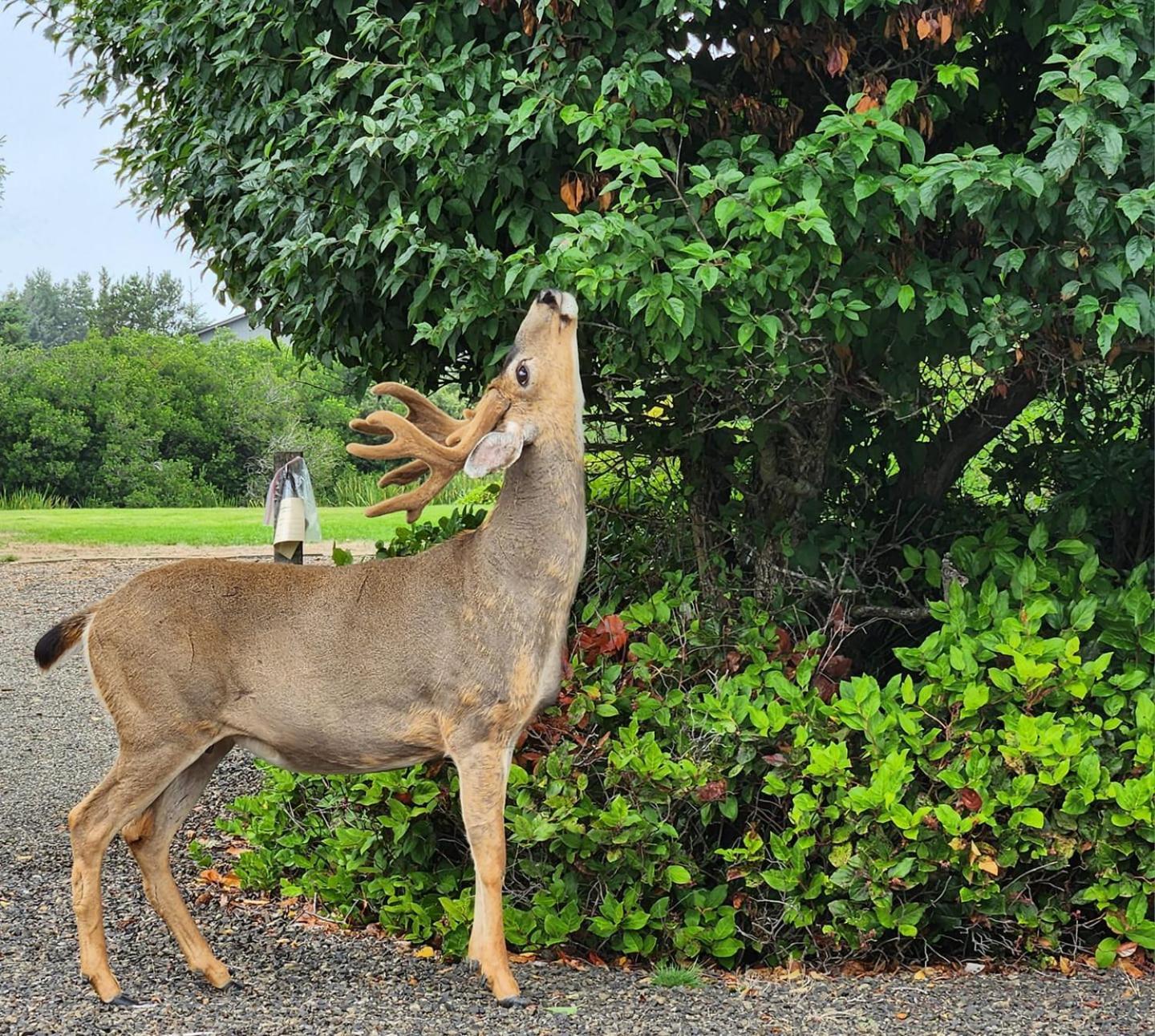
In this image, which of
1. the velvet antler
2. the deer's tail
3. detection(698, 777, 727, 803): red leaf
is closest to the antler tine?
the velvet antler

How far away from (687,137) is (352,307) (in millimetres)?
1544

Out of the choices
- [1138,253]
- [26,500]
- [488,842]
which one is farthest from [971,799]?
[26,500]

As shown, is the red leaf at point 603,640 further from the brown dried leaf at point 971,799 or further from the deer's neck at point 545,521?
the brown dried leaf at point 971,799

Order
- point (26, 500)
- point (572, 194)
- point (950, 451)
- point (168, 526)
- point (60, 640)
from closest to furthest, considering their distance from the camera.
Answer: point (60, 640), point (572, 194), point (950, 451), point (168, 526), point (26, 500)

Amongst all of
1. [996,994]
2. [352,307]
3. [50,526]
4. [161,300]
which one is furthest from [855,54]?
[161,300]

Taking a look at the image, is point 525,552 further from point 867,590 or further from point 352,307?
point 867,590

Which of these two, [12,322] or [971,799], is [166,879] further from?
[12,322]

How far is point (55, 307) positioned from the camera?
6316cm

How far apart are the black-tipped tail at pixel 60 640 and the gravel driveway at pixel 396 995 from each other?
1131mm

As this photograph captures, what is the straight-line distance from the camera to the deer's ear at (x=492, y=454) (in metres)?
4.35

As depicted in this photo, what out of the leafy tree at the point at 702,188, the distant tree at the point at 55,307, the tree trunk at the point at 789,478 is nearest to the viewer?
the leafy tree at the point at 702,188

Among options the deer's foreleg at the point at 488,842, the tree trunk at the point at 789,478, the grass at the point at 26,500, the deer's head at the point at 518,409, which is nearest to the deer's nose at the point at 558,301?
the deer's head at the point at 518,409

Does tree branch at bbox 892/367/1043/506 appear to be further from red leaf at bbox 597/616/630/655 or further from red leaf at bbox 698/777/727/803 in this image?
red leaf at bbox 698/777/727/803

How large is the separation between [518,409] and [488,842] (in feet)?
4.64
